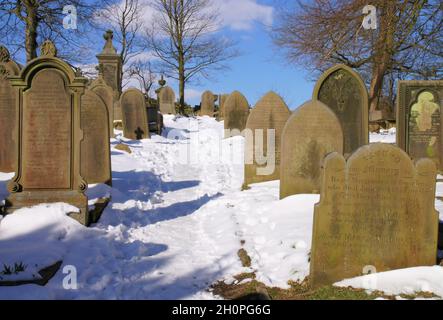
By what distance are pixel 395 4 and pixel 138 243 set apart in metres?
7.50

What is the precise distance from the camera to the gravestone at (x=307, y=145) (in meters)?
7.07

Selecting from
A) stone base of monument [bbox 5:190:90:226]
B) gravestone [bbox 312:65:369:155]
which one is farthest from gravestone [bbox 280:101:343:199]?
stone base of monument [bbox 5:190:90:226]

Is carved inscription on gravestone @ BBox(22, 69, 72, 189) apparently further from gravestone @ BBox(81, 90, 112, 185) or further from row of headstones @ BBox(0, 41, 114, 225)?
gravestone @ BBox(81, 90, 112, 185)

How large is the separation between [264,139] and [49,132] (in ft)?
16.2

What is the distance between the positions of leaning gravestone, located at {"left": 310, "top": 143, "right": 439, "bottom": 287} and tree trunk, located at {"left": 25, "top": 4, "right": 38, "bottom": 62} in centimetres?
1576

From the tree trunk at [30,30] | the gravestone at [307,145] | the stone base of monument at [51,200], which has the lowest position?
the stone base of monument at [51,200]

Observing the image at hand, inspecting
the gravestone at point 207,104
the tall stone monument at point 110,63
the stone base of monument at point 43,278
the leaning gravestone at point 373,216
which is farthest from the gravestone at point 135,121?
the gravestone at point 207,104

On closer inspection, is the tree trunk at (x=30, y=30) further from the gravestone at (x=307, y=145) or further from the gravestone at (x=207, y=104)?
the gravestone at (x=207, y=104)

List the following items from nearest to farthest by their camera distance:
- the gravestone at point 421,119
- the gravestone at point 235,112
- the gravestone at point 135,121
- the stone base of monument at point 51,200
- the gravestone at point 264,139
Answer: the stone base of monument at point 51,200 → the gravestone at point 264,139 → the gravestone at point 421,119 → the gravestone at point 135,121 → the gravestone at point 235,112

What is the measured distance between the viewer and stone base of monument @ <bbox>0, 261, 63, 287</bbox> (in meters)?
3.61

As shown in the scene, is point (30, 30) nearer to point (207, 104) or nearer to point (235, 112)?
point (235, 112)

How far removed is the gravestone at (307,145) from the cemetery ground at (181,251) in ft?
1.80
